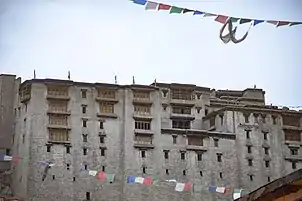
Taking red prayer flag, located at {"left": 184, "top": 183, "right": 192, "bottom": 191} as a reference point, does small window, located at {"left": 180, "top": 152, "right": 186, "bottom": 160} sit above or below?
above

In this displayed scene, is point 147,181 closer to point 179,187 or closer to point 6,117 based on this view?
point 179,187

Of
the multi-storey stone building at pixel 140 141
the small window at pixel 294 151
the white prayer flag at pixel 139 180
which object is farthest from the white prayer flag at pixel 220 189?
the small window at pixel 294 151

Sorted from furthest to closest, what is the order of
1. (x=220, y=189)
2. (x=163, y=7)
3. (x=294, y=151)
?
(x=294, y=151), (x=220, y=189), (x=163, y=7)

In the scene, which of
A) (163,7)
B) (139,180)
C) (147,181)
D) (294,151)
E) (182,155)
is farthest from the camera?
(294,151)

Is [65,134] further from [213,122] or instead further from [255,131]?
[255,131]

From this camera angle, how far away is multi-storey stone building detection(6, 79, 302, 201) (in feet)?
57.8

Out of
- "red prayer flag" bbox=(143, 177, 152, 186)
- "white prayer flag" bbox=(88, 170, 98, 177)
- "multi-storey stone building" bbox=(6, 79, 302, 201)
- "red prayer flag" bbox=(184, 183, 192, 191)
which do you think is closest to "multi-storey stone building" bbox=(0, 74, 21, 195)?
"multi-storey stone building" bbox=(6, 79, 302, 201)

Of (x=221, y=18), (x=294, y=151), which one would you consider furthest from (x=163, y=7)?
(x=294, y=151)

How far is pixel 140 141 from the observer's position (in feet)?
60.3

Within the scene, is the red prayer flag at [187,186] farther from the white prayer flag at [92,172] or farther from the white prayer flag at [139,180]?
the white prayer flag at [92,172]

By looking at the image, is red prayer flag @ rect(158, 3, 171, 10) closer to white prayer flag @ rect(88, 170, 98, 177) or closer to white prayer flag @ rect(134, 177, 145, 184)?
white prayer flag @ rect(134, 177, 145, 184)

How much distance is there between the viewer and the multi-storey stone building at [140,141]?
17.6 meters

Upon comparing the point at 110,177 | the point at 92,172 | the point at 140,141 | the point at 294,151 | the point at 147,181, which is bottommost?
the point at 147,181

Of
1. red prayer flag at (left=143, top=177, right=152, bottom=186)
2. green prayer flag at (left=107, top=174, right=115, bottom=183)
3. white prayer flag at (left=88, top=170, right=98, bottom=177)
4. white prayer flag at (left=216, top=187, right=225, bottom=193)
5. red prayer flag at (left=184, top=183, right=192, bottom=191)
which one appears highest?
white prayer flag at (left=88, top=170, right=98, bottom=177)
